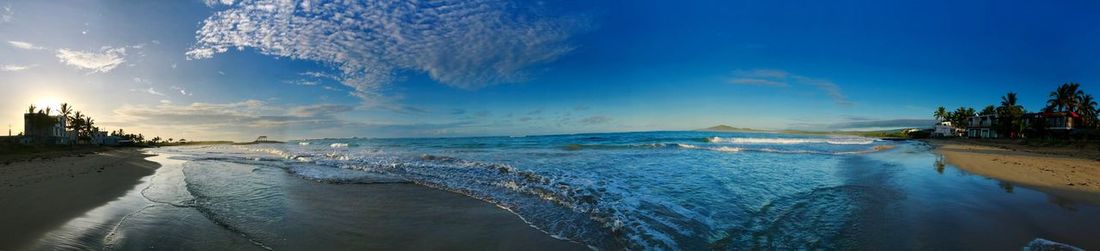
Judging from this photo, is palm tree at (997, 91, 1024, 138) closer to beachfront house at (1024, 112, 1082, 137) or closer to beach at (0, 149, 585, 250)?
beachfront house at (1024, 112, 1082, 137)

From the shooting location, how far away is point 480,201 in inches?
297

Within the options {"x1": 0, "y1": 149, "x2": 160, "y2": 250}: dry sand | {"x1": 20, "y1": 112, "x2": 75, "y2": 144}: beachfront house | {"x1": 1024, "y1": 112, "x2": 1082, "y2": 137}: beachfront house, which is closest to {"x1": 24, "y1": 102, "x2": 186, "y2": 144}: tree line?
{"x1": 20, "y1": 112, "x2": 75, "y2": 144}: beachfront house

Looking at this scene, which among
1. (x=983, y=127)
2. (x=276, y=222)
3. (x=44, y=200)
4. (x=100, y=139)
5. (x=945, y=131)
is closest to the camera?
(x=276, y=222)

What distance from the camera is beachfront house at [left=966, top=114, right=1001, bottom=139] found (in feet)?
218

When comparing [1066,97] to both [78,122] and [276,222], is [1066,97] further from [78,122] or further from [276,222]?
[78,122]

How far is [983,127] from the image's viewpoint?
230ft

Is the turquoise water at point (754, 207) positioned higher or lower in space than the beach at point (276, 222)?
lower

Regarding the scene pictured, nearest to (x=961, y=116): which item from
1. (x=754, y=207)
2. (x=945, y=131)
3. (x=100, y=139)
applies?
(x=945, y=131)

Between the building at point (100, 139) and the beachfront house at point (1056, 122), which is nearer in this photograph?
the beachfront house at point (1056, 122)

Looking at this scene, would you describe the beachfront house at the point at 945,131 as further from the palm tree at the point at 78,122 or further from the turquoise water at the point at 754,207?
the palm tree at the point at 78,122

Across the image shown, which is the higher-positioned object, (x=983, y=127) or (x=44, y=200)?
(x=983, y=127)

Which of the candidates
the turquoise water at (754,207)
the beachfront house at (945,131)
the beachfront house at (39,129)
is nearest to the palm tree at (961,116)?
the beachfront house at (945,131)

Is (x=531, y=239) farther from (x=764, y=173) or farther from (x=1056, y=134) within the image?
(x=1056, y=134)

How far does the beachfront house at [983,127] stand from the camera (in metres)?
66.5
